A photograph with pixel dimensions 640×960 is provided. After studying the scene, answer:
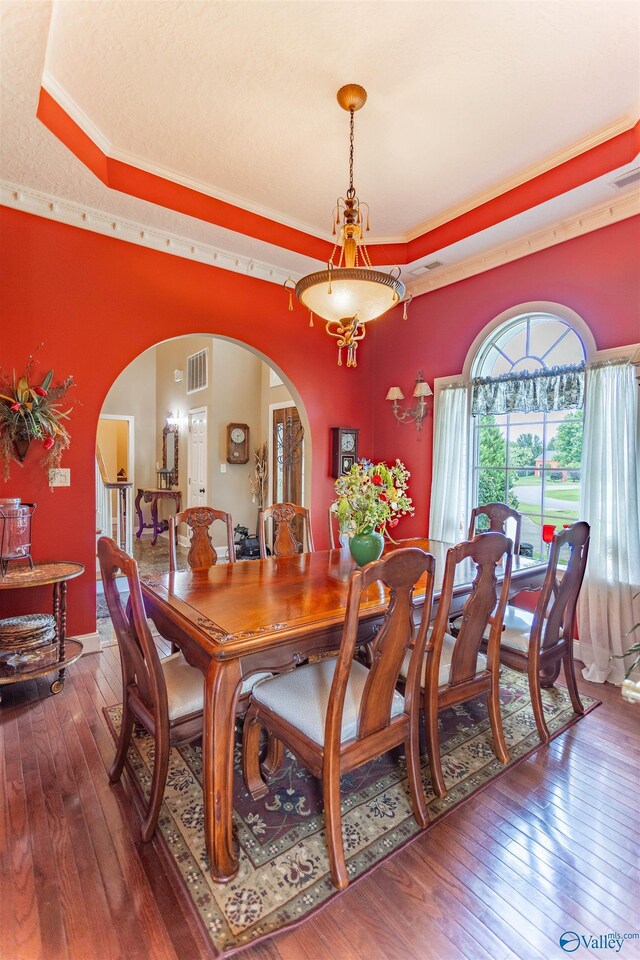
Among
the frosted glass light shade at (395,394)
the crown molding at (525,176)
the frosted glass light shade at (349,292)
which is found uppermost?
the crown molding at (525,176)

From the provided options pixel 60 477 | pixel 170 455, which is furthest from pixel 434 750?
pixel 170 455

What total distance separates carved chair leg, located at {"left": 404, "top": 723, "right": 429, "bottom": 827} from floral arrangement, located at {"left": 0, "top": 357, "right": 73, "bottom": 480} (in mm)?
2893

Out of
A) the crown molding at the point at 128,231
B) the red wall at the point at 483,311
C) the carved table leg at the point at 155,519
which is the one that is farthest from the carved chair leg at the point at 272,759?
the carved table leg at the point at 155,519

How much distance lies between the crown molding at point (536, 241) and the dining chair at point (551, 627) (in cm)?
230

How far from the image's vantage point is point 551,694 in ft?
9.18

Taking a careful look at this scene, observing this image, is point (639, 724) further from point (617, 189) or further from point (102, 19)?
point (102, 19)

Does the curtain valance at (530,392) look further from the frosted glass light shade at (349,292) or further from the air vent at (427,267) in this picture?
the frosted glass light shade at (349,292)

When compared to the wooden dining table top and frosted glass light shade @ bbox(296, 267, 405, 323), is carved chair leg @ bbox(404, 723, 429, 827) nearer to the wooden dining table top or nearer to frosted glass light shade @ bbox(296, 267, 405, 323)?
the wooden dining table top

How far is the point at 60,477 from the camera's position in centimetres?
323

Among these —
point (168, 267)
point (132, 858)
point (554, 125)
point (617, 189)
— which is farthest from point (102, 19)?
point (132, 858)

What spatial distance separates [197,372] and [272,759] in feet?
21.8

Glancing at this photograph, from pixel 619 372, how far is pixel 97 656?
14.1 ft

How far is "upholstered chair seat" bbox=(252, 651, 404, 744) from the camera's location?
163 cm

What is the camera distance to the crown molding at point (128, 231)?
2.99 metres
